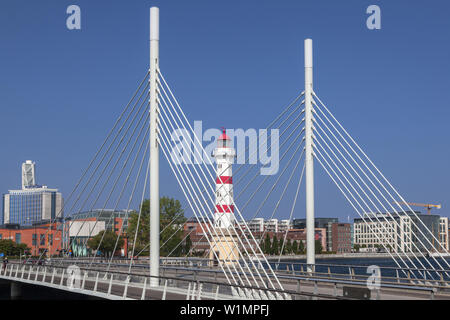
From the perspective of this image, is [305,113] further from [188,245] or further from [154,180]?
[188,245]

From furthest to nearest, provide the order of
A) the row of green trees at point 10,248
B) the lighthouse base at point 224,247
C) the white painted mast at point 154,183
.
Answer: the row of green trees at point 10,248 → the white painted mast at point 154,183 → the lighthouse base at point 224,247

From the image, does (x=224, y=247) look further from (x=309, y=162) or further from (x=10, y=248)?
(x=10, y=248)

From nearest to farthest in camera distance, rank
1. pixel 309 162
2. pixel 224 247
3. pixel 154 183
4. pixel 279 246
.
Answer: pixel 224 247
pixel 154 183
pixel 309 162
pixel 279 246

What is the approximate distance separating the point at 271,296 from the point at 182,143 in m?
8.55

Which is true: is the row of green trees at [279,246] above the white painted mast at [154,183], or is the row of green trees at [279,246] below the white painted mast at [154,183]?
below

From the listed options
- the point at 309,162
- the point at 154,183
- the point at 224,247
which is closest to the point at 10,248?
the point at 154,183

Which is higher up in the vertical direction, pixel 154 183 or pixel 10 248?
pixel 154 183

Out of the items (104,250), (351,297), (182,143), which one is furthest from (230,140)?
(104,250)

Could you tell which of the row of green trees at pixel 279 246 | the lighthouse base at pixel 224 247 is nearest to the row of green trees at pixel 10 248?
the row of green trees at pixel 279 246

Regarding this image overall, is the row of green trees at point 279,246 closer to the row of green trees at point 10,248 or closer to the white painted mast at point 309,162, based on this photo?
the row of green trees at point 10,248

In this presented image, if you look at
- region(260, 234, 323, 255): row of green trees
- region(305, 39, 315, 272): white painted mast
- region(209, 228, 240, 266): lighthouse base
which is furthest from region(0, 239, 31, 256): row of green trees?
region(305, 39, 315, 272): white painted mast

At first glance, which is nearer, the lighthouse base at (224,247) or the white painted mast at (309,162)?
the lighthouse base at (224,247)

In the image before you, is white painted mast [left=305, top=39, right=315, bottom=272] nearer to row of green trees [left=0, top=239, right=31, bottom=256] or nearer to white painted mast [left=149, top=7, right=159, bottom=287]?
white painted mast [left=149, top=7, right=159, bottom=287]

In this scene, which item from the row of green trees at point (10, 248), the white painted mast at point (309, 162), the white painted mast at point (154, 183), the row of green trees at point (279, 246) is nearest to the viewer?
the white painted mast at point (154, 183)
